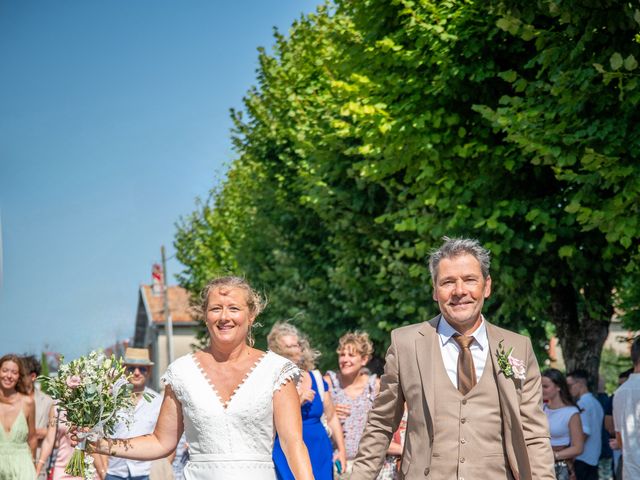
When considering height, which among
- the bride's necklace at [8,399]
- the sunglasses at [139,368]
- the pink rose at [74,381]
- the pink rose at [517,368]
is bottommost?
the pink rose at [517,368]

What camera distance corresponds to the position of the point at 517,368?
5.29 m

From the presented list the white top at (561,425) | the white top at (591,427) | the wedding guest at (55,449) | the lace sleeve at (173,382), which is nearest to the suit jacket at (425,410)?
the lace sleeve at (173,382)

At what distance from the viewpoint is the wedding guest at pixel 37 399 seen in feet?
36.2

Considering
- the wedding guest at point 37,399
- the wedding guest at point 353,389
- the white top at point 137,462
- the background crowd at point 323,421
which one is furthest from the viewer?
the wedding guest at point 353,389

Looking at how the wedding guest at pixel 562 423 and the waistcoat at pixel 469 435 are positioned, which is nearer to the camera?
the waistcoat at pixel 469 435

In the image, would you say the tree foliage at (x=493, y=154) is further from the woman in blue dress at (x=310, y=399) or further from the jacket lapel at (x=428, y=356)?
the jacket lapel at (x=428, y=356)

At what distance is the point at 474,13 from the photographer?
13656 millimetres

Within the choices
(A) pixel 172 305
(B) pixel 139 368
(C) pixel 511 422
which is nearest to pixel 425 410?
(C) pixel 511 422

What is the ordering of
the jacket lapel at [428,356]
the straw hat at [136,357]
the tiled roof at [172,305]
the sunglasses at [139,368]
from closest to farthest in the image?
the jacket lapel at [428,356], the sunglasses at [139,368], the straw hat at [136,357], the tiled roof at [172,305]

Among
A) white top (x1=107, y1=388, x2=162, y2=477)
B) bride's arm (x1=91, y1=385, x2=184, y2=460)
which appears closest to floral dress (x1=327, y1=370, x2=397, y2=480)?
white top (x1=107, y1=388, x2=162, y2=477)

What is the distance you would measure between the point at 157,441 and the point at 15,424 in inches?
221

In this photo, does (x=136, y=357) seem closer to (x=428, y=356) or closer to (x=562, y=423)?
(x=562, y=423)

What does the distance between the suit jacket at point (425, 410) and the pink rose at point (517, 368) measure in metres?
0.04

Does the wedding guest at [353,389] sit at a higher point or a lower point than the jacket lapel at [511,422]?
higher
